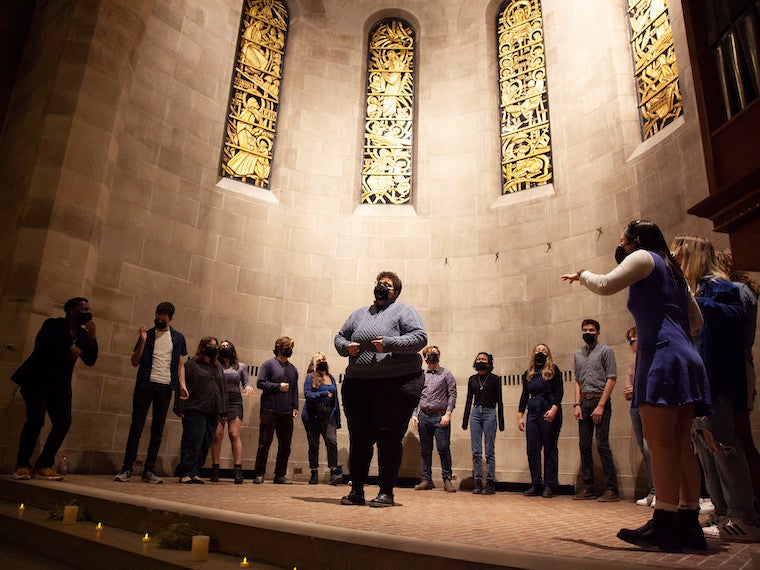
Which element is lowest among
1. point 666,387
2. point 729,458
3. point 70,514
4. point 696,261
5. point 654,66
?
point 70,514

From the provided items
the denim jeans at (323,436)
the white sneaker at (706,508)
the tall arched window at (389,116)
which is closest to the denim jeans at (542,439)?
the white sneaker at (706,508)

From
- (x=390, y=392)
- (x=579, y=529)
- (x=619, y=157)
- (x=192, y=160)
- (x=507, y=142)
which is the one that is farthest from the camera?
(x=507, y=142)

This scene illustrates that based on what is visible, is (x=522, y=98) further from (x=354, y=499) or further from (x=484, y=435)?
(x=354, y=499)

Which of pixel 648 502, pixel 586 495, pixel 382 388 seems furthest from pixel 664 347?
pixel 586 495

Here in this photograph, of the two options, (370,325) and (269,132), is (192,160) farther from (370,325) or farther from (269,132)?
(370,325)

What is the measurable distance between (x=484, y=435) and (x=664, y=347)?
4.61m

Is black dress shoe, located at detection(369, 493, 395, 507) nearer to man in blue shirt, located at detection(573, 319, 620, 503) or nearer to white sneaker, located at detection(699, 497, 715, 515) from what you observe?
white sneaker, located at detection(699, 497, 715, 515)

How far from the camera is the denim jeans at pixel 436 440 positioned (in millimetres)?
6871

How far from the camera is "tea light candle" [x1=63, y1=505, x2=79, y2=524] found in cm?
316

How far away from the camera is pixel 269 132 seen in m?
9.70

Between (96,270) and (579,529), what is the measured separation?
20.3 ft

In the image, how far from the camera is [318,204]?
944cm

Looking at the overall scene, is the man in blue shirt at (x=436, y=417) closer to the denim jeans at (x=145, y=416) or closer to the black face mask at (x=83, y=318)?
the denim jeans at (x=145, y=416)

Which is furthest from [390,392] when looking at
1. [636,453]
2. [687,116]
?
[687,116]
